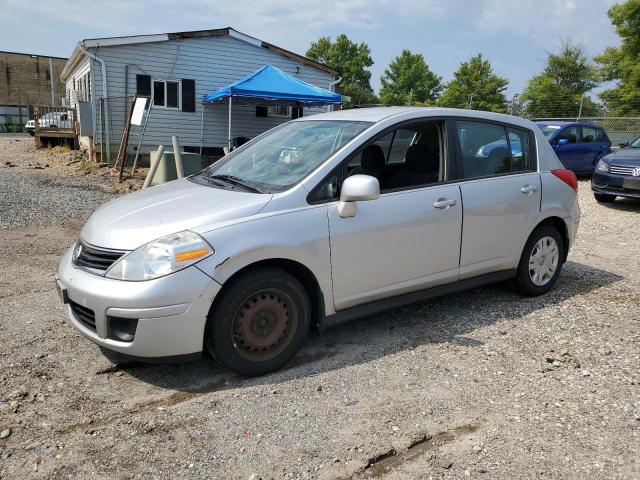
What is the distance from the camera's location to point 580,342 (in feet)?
12.9

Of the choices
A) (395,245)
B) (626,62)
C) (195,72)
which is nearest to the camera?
(395,245)

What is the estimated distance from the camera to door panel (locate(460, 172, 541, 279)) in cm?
414

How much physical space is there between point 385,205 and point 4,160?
58.4ft

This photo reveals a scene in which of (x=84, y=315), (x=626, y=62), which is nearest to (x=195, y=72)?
(x=84, y=315)

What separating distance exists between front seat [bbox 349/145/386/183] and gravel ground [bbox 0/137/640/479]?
1204 millimetres

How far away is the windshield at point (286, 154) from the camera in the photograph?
358 centimetres

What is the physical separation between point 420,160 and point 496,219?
2.63 ft

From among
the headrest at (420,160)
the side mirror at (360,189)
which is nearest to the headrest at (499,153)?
the headrest at (420,160)

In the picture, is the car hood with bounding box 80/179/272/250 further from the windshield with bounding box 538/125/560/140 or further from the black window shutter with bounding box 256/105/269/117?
the black window shutter with bounding box 256/105/269/117

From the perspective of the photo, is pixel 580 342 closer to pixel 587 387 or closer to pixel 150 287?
pixel 587 387

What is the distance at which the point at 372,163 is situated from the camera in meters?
4.16

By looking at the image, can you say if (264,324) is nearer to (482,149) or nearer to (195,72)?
(482,149)

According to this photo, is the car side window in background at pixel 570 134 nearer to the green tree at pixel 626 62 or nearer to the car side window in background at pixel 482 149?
the car side window in background at pixel 482 149

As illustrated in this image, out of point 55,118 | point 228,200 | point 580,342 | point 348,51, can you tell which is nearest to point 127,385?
point 228,200
